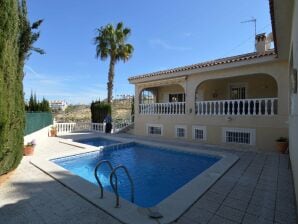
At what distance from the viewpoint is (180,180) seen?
779 centimetres

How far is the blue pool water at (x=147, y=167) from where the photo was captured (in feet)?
22.4

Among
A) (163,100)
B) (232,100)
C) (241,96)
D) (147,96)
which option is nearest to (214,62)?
(232,100)

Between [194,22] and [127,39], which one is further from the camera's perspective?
[127,39]

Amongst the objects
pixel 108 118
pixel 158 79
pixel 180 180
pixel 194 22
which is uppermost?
pixel 194 22

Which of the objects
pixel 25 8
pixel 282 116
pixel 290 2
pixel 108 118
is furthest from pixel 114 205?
pixel 108 118

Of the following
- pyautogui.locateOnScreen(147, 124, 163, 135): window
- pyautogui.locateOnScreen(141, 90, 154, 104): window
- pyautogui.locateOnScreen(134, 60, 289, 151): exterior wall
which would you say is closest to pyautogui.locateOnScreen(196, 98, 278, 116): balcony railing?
pyautogui.locateOnScreen(134, 60, 289, 151): exterior wall

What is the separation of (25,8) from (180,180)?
9.40 m

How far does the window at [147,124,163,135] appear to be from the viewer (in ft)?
56.6

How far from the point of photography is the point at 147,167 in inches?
376

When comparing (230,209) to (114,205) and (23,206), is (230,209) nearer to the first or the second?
(114,205)

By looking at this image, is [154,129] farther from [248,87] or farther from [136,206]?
[136,206]

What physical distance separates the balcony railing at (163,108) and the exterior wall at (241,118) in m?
0.47

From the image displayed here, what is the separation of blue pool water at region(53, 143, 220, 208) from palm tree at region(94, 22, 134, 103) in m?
12.0

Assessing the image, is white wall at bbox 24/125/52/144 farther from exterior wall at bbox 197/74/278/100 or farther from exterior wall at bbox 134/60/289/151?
exterior wall at bbox 197/74/278/100
